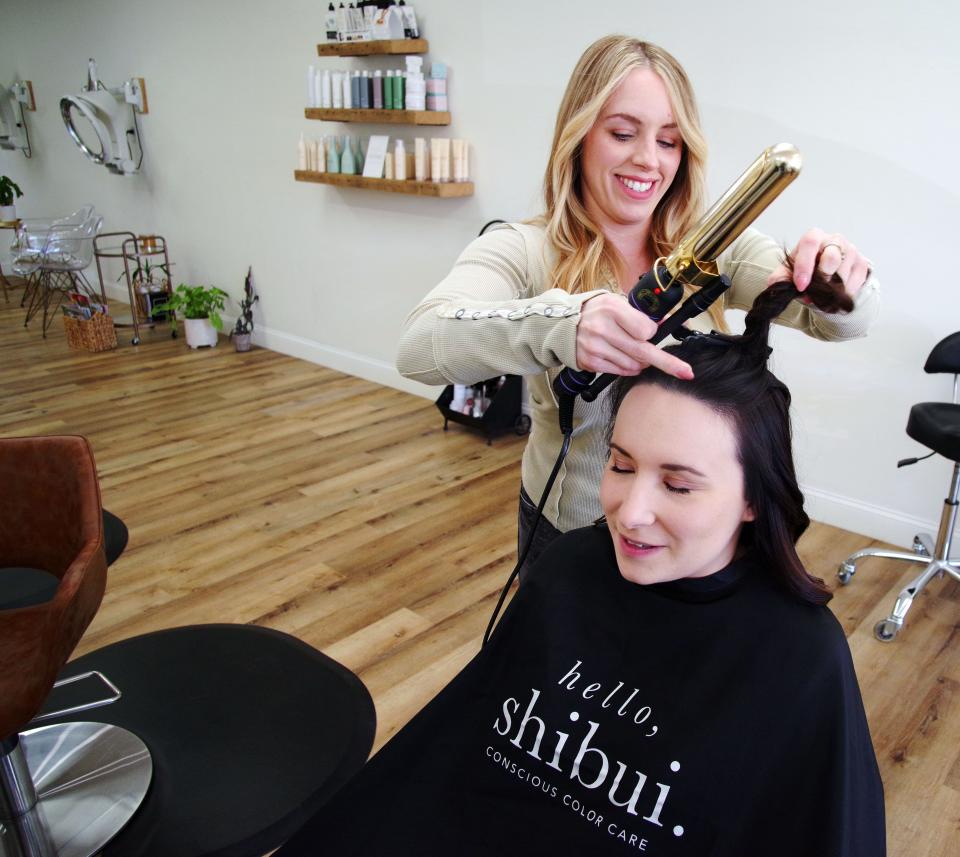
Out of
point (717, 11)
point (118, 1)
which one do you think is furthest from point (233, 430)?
point (118, 1)

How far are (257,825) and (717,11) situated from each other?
2516 millimetres

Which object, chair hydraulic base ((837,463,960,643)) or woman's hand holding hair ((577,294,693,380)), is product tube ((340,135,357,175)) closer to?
chair hydraulic base ((837,463,960,643))

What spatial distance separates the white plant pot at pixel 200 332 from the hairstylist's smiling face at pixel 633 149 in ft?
13.8

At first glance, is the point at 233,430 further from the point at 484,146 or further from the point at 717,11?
the point at 717,11

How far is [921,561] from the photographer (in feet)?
7.52

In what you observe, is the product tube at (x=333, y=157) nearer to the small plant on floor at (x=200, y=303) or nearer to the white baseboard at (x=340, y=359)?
the white baseboard at (x=340, y=359)

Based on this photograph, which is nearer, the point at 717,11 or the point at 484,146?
the point at 717,11

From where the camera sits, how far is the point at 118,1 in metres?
5.07

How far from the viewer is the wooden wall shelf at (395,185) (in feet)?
10.8

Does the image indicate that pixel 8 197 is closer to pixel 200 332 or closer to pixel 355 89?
pixel 200 332

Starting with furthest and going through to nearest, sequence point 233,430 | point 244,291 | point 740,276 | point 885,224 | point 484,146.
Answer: point 244,291 < point 233,430 < point 484,146 < point 885,224 < point 740,276

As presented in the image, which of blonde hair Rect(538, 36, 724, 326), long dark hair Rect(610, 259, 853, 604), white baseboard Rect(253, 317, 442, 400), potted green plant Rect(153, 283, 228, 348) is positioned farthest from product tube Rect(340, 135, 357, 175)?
long dark hair Rect(610, 259, 853, 604)

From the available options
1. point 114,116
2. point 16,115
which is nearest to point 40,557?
point 114,116

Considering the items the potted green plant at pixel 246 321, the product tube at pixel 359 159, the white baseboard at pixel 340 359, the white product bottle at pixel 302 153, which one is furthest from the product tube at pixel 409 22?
the potted green plant at pixel 246 321
